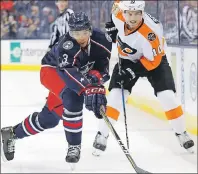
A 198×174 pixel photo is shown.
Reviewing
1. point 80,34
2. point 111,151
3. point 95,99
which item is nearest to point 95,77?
point 95,99

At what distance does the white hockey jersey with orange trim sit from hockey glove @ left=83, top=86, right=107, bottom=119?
53 cm

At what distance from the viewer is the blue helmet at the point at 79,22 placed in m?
2.35

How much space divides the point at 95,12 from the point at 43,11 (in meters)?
2.77

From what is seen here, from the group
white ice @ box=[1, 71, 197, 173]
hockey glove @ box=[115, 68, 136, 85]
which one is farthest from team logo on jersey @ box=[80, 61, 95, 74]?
white ice @ box=[1, 71, 197, 173]

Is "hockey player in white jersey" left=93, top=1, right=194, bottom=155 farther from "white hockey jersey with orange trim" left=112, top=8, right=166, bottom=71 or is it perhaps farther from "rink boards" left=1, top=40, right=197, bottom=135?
"rink boards" left=1, top=40, right=197, bottom=135

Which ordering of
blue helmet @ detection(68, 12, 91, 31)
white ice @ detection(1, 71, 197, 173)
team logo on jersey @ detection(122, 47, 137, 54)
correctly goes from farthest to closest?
white ice @ detection(1, 71, 197, 173), team logo on jersey @ detection(122, 47, 137, 54), blue helmet @ detection(68, 12, 91, 31)

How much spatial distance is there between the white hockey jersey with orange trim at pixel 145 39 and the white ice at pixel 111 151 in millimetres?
740

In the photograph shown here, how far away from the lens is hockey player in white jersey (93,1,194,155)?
291 cm

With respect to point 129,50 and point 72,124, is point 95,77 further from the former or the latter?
point 129,50

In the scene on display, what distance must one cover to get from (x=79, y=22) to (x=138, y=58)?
2.98 feet

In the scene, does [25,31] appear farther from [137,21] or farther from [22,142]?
[137,21]

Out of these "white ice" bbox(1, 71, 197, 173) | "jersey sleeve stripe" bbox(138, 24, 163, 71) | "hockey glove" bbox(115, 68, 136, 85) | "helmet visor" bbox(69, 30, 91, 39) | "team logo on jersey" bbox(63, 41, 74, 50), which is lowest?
"white ice" bbox(1, 71, 197, 173)

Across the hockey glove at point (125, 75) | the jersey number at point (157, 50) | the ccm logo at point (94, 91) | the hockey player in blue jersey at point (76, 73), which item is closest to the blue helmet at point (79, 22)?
the hockey player in blue jersey at point (76, 73)

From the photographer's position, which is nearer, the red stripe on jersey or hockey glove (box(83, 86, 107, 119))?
hockey glove (box(83, 86, 107, 119))
